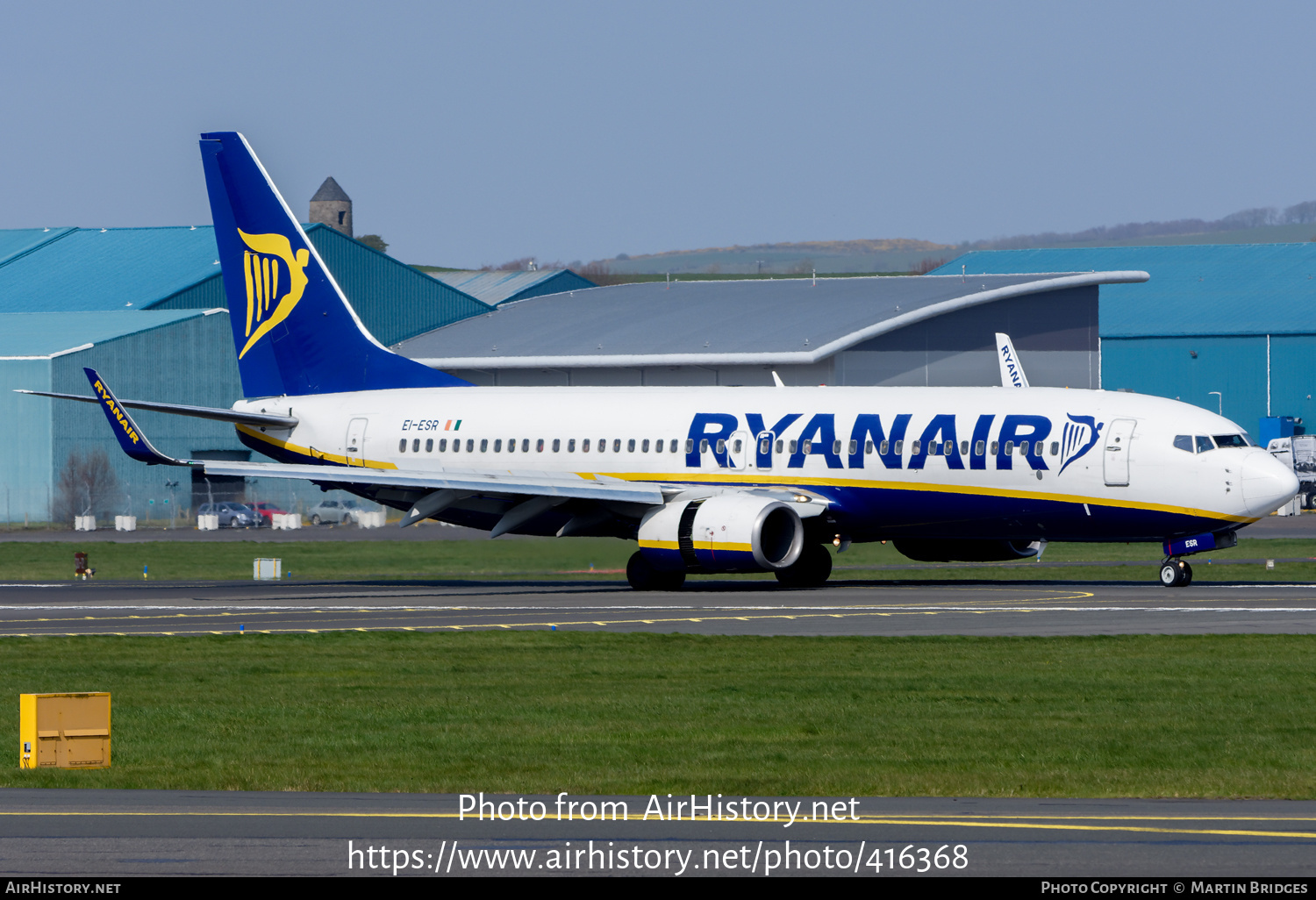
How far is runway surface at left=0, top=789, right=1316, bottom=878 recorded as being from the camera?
12992 millimetres

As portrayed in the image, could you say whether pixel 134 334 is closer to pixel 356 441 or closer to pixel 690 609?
pixel 356 441

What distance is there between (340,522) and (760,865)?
246ft

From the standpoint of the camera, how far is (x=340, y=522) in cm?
8650

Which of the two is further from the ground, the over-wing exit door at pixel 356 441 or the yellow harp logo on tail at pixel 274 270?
the yellow harp logo on tail at pixel 274 270

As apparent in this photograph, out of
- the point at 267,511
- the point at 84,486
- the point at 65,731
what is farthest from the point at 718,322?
the point at 65,731

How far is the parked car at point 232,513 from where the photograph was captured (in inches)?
3344

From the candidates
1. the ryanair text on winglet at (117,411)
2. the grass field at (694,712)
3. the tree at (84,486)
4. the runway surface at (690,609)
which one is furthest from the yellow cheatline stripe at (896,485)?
the tree at (84,486)

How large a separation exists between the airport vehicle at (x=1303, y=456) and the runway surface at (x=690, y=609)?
5576 centimetres

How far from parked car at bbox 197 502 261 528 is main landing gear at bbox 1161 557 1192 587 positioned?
2056 inches

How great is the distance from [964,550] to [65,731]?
30855 mm

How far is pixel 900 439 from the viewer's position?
4366cm

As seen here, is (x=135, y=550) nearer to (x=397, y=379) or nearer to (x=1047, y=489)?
(x=397, y=379)

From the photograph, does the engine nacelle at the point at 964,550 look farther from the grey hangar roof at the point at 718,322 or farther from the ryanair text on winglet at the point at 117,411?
the grey hangar roof at the point at 718,322
